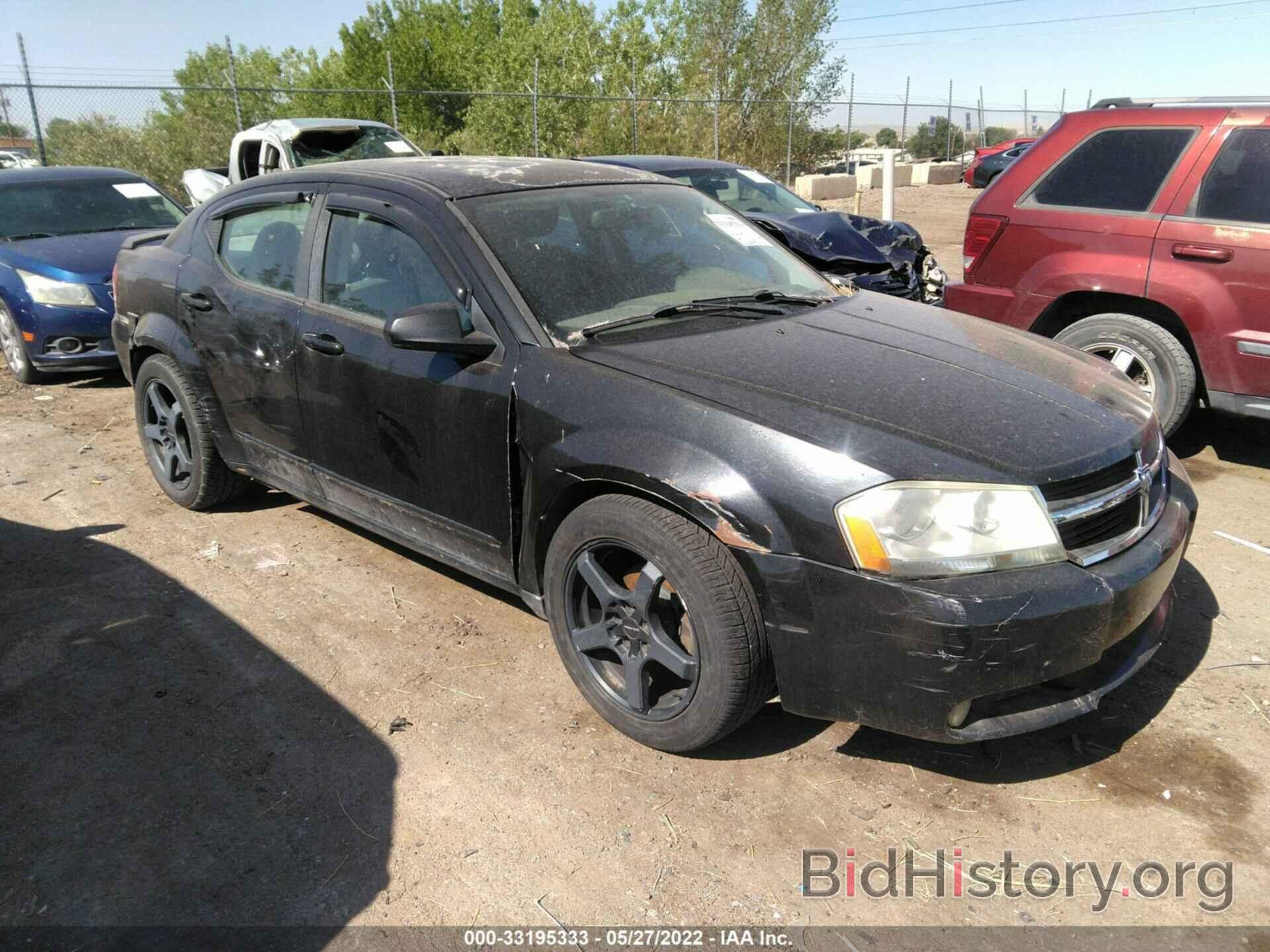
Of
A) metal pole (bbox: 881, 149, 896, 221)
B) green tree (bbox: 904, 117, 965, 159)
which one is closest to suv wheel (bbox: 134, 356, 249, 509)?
metal pole (bbox: 881, 149, 896, 221)

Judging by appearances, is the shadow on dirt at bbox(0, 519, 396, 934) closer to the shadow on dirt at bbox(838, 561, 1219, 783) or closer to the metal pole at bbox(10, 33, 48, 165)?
the shadow on dirt at bbox(838, 561, 1219, 783)

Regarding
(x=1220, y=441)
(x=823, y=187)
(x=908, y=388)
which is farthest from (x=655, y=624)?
(x=823, y=187)

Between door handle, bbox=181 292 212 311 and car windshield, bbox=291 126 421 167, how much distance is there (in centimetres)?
642

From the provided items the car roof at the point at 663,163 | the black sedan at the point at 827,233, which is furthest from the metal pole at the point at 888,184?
the car roof at the point at 663,163

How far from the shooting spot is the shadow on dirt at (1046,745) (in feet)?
9.59

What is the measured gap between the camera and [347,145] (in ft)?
36.7

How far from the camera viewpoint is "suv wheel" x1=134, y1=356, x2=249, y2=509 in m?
4.68

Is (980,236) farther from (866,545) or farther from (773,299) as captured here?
Result: (866,545)

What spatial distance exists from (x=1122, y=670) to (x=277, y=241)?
142 inches

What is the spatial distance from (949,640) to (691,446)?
2.81ft

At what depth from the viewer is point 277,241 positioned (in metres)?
4.12

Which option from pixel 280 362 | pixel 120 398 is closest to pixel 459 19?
pixel 120 398

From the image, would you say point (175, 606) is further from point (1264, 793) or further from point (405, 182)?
point (1264, 793)

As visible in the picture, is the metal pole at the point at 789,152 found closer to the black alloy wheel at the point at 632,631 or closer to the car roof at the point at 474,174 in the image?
the car roof at the point at 474,174
